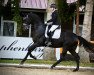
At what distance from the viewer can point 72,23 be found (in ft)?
108

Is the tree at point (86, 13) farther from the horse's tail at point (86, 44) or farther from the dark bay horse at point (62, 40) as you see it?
the dark bay horse at point (62, 40)

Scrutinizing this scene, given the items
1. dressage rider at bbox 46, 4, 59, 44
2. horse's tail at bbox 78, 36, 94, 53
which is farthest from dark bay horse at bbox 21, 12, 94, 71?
dressage rider at bbox 46, 4, 59, 44

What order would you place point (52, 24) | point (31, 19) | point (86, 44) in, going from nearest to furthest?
point (52, 24)
point (86, 44)
point (31, 19)

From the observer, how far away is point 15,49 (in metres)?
25.0

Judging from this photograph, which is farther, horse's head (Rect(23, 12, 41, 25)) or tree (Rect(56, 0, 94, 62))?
tree (Rect(56, 0, 94, 62))

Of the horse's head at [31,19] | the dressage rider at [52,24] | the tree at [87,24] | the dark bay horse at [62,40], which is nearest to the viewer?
the dressage rider at [52,24]

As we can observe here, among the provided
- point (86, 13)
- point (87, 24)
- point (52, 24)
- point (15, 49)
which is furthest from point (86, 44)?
point (15, 49)

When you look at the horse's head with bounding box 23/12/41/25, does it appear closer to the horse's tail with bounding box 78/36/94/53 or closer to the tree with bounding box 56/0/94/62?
the horse's tail with bounding box 78/36/94/53

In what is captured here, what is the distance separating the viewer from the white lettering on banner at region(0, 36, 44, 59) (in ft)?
81.4

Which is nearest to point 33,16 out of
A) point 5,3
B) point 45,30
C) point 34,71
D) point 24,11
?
point 45,30

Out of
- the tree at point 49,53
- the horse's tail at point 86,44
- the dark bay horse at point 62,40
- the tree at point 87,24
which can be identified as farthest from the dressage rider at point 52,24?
the tree at point 49,53

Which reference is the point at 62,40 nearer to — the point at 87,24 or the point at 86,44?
the point at 86,44

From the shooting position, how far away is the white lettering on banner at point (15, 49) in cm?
2480

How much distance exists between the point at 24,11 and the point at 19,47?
777cm
